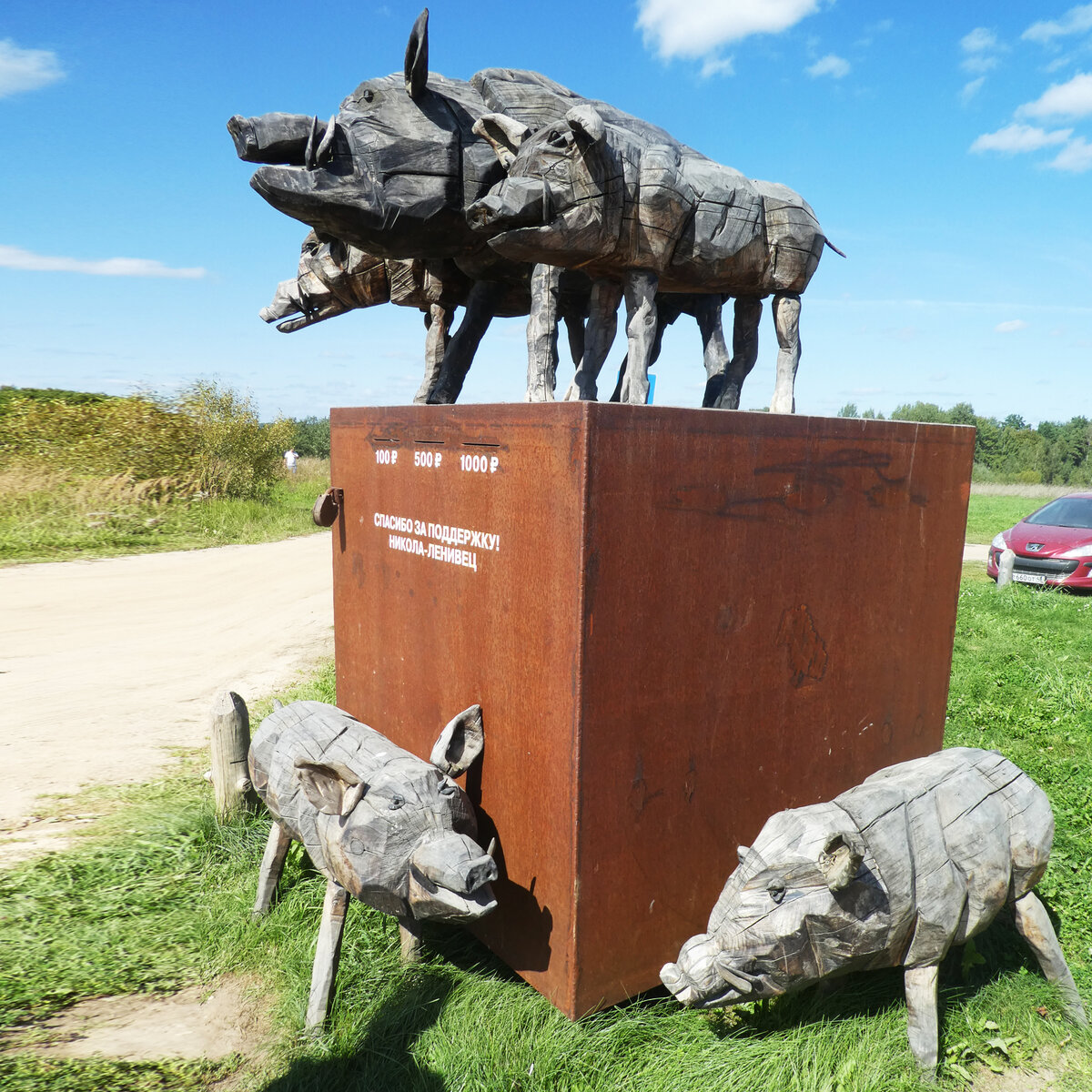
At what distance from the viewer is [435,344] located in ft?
13.6

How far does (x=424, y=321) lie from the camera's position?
443 cm

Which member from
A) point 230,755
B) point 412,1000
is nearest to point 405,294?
point 230,755

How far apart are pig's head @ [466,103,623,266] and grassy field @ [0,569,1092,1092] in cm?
261

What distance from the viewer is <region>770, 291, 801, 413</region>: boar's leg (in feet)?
12.2

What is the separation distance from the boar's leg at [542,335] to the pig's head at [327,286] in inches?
50.1

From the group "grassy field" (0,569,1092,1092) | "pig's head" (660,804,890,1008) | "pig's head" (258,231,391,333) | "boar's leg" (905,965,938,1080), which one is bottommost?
"grassy field" (0,569,1092,1092)

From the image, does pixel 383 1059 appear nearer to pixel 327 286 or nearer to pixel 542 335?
pixel 542 335

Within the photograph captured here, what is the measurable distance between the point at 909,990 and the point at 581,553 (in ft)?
5.37

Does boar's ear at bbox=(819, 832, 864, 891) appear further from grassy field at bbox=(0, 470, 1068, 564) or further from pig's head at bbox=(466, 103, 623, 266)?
grassy field at bbox=(0, 470, 1068, 564)

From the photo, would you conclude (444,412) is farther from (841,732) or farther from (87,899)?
(87,899)

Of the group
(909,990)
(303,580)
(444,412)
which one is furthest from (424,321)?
(303,580)

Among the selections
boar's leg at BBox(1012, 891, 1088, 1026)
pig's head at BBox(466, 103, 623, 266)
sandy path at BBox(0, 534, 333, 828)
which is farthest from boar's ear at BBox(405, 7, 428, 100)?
sandy path at BBox(0, 534, 333, 828)

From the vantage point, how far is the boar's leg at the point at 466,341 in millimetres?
3953

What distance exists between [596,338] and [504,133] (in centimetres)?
85
